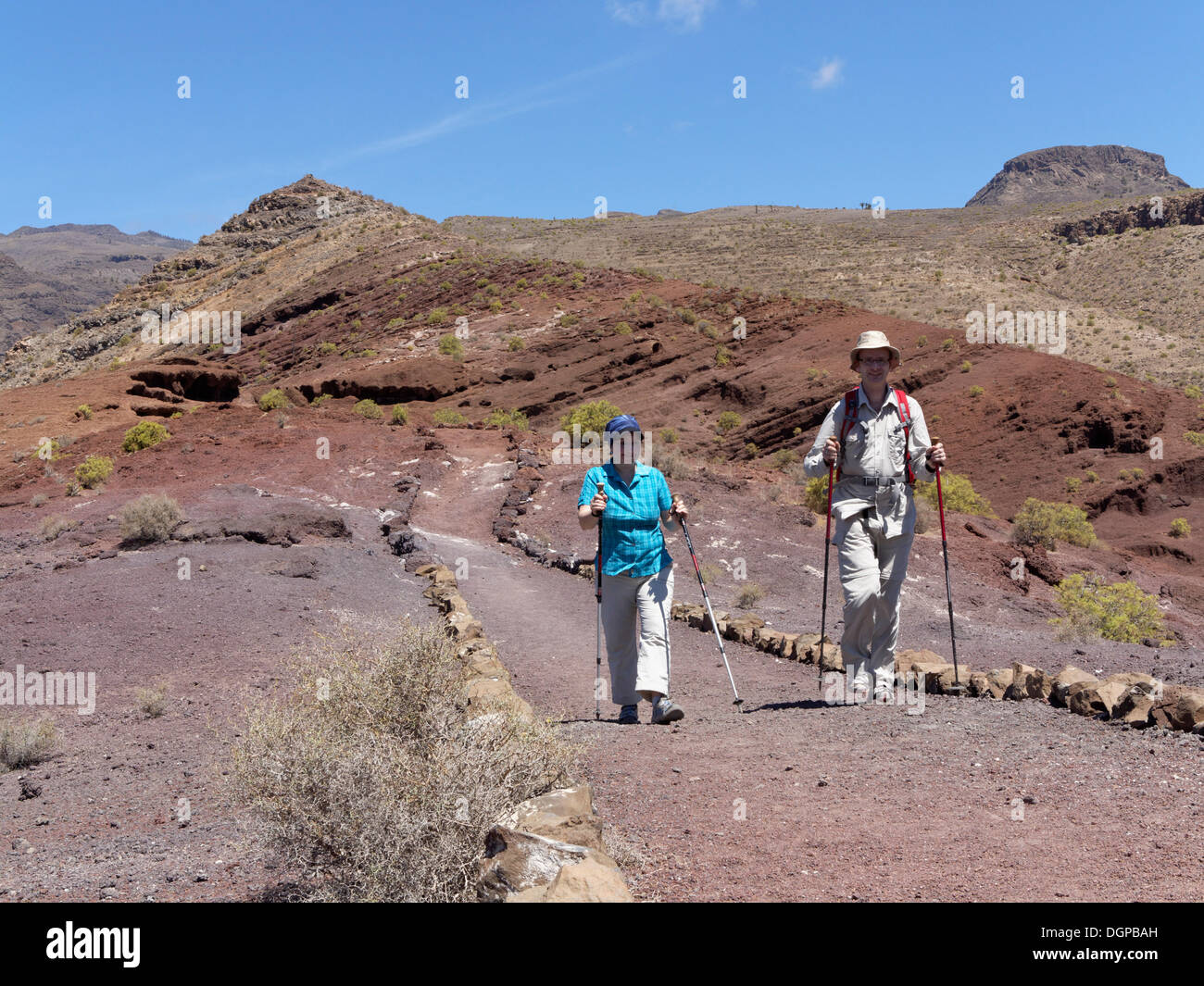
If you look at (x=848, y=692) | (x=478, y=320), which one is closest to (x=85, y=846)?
(x=848, y=692)

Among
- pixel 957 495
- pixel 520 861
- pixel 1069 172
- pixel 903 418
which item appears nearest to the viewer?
pixel 520 861

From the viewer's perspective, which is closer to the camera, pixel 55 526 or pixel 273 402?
pixel 55 526

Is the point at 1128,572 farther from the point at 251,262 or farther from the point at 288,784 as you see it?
the point at 251,262

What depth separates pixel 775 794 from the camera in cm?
419

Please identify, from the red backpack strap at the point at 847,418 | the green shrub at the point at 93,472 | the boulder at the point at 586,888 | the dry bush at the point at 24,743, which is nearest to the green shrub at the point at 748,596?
the red backpack strap at the point at 847,418

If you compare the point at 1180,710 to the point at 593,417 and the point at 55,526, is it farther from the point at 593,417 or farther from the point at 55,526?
the point at 593,417

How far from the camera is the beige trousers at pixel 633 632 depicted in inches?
223

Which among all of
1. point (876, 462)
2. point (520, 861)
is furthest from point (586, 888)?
point (876, 462)

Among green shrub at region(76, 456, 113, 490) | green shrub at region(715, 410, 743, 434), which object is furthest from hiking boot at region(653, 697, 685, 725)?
green shrub at region(715, 410, 743, 434)

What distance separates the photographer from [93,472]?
58.1 feet

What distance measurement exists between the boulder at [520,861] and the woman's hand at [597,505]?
2.69 metres

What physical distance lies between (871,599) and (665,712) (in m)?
1.47

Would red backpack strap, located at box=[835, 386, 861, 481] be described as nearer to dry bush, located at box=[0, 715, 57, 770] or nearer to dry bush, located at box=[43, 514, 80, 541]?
dry bush, located at box=[0, 715, 57, 770]

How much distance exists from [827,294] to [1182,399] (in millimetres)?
20219
